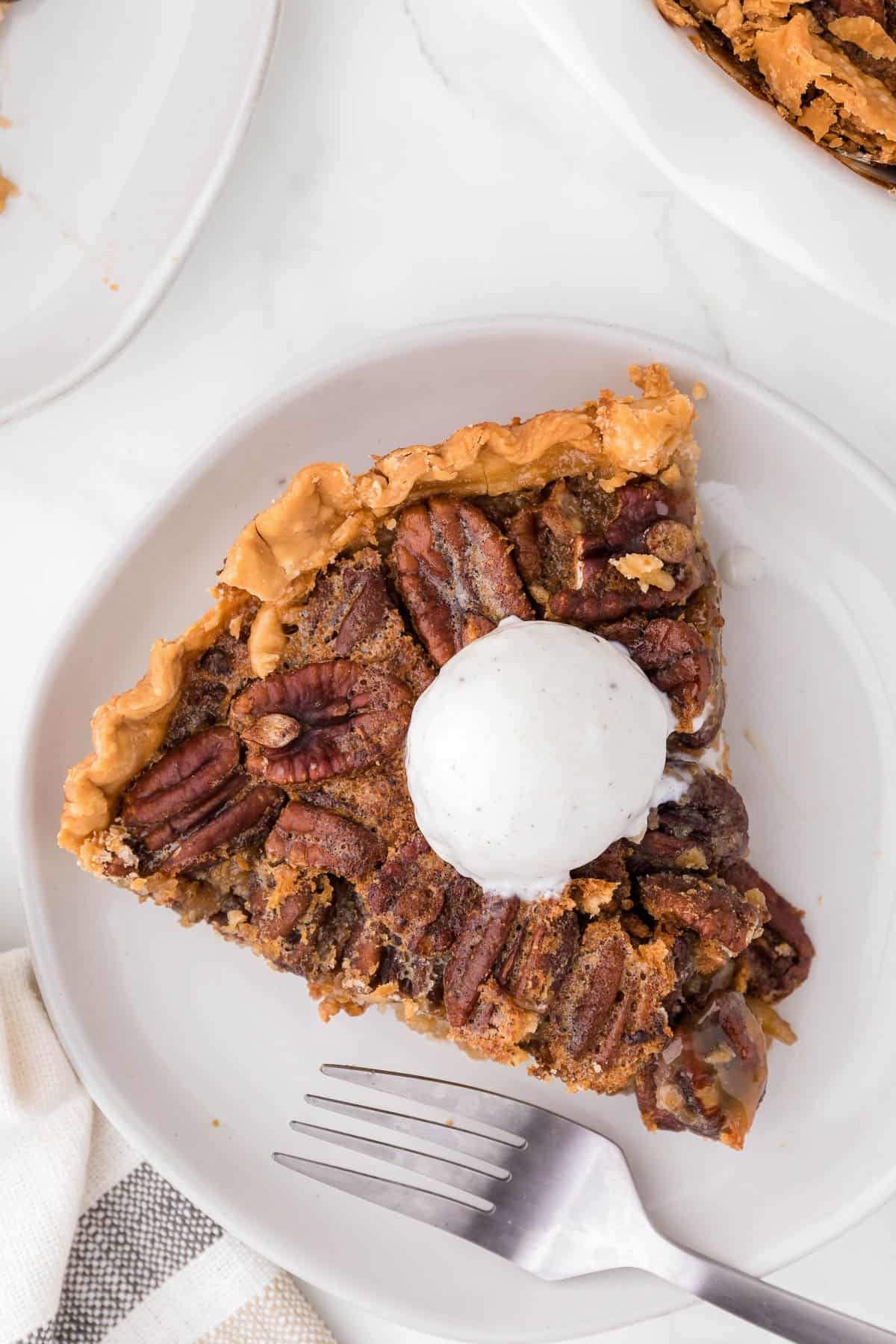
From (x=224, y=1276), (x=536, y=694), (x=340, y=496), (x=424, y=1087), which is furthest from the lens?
(x=224, y=1276)

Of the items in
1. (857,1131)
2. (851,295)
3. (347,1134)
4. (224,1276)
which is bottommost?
(224,1276)

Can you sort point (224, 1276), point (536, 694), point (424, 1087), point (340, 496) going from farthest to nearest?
1. point (224, 1276)
2. point (424, 1087)
3. point (340, 496)
4. point (536, 694)

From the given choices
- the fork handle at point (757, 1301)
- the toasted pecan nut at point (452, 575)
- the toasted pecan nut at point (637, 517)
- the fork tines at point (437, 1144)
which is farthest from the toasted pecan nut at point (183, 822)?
the fork handle at point (757, 1301)

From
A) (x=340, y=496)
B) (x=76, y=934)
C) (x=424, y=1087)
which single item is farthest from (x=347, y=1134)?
(x=340, y=496)

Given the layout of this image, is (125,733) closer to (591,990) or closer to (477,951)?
(477,951)

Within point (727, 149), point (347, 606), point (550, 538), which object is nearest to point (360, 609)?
point (347, 606)

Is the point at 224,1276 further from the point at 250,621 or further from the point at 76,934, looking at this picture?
the point at 250,621
